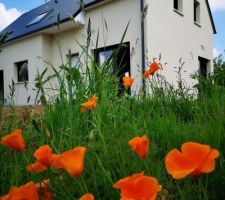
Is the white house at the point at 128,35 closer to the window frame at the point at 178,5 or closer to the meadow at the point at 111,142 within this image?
the window frame at the point at 178,5

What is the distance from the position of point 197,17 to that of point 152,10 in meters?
4.75

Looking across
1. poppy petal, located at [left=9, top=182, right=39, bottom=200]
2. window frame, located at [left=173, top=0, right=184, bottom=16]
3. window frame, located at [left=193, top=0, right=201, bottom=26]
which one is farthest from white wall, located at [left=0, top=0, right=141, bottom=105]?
poppy petal, located at [left=9, top=182, right=39, bottom=200]

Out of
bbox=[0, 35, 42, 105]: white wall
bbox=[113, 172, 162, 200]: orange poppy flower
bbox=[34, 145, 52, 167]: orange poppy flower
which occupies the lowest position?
bbox=[113, 172, 162, 200]: orange poppy flower

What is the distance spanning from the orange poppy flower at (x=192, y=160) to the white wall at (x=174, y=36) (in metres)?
9.62

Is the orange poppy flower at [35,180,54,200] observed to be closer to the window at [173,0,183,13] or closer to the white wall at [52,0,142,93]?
the white wall at [52,0,142,93]

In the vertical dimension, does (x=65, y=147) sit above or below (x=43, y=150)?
below

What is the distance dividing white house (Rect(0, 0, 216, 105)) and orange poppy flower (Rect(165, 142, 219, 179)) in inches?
333

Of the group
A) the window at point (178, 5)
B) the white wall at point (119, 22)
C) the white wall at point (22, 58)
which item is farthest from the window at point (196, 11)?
the white wall at point (22, 58)

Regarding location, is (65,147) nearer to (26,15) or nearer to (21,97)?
(21,97)

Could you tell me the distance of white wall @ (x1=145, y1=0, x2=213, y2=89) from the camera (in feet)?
38.3

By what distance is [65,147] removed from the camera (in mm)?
1730

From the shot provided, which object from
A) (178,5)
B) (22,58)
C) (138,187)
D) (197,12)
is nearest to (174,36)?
(178,5)

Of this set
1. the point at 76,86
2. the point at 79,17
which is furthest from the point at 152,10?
the point at 76,86

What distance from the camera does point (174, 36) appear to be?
13.0m
